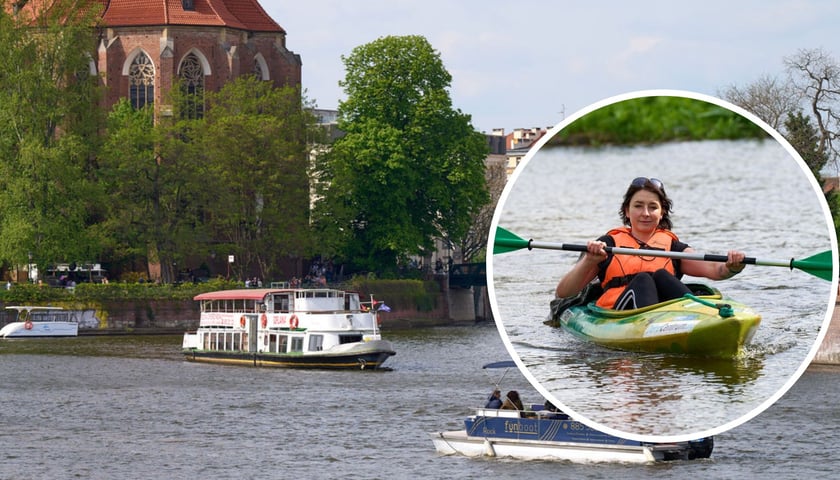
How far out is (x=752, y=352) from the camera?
10.9 feet

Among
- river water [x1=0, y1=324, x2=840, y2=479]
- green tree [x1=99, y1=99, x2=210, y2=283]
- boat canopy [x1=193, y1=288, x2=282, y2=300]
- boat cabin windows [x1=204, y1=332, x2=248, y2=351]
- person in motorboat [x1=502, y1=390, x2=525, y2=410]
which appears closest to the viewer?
river water [x1=0, y1=324, x2=840, y2=479]

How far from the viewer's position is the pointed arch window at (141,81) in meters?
89.9

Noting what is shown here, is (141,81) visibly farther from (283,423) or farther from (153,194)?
(283,423)

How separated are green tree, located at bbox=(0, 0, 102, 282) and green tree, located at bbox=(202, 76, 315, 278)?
22.0ft

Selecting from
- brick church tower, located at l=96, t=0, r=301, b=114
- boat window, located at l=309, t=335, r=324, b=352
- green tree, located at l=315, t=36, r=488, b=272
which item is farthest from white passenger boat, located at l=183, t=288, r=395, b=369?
brick church tower, located at l=96, t=0, r=301, b=114

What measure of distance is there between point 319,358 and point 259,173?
82.4 ft

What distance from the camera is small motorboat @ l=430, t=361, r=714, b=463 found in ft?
90.6

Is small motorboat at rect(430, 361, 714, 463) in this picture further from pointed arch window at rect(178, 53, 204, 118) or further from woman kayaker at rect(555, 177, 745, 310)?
pointed arch window at rect(178, 53, 204, 118)

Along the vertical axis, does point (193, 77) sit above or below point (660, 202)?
above

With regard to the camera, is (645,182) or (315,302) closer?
(645,182)

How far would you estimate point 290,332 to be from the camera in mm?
58250

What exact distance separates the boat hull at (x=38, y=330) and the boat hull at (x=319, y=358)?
46.2 feet

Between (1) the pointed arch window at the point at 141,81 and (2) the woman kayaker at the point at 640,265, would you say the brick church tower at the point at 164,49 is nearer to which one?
(1) the pointed arch window at the point at 141,81

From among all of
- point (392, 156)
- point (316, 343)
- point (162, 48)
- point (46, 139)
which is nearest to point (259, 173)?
point (392, 156)
